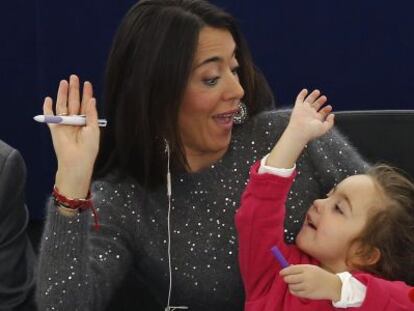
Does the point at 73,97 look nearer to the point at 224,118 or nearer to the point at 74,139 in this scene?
the point at 74,139

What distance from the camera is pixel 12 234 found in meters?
1.44

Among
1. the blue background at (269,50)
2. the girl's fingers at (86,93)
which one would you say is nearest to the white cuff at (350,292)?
the girl's fingers at (86,93)

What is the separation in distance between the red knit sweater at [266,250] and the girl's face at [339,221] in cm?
5

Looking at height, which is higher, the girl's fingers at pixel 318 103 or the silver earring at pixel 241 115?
the girl's fingers at pixel 318 103

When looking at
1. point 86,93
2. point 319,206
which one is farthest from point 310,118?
point 86,93

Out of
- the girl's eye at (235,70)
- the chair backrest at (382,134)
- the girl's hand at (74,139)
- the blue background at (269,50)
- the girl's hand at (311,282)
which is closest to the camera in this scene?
the girl's hand at (311,282)

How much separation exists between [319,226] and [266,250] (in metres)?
0.11

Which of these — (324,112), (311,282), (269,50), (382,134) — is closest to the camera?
(311,282)

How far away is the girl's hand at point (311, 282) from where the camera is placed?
3.69 ft

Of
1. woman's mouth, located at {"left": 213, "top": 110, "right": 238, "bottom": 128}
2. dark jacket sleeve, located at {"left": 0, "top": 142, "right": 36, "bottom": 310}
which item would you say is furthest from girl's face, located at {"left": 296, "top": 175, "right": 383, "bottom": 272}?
dark jacket sleeve, located at {"left": 0, "top": 142, "right": 36, "bottom": 310}

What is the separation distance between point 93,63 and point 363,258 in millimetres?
1945

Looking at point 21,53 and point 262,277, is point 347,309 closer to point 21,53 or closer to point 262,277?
point 262,277

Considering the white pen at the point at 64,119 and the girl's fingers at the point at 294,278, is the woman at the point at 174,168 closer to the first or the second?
the white pen at the point at 64,119

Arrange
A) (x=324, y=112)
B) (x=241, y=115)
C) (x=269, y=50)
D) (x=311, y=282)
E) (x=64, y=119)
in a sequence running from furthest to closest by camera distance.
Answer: (x=269, y=50)
(x=241, y=115)
(x=324, y=112)
(x=64, y=119)
(x=311, y=282)
